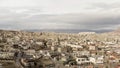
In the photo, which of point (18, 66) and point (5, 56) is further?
point (5, 56)

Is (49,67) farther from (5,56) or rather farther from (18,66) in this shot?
(5,56)

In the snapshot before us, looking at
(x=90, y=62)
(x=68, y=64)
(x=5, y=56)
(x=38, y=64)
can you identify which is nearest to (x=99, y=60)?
(x=90, y=62)

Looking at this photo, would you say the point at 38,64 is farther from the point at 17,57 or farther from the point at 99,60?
the point at 99,60

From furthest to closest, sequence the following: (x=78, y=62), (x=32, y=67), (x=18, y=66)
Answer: (x=78, y=62) → (x=32, y=67) → (x=18, y=66)

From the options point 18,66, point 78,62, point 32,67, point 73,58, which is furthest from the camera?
point 73,58

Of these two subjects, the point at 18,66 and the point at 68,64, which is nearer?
the point at 18,66

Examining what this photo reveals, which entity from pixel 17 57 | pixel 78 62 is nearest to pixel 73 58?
pixel 78 62

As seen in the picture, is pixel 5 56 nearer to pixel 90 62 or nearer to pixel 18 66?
pixel 18 66

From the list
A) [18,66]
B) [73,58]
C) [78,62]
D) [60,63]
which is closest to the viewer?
[18,66]

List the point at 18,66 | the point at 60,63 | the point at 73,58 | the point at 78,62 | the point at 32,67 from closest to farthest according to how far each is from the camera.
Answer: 1. the point at 18,66
2. the point at 32,67
3. the point at 60,63
4. the point at 78,62
5. the point at 73,58
